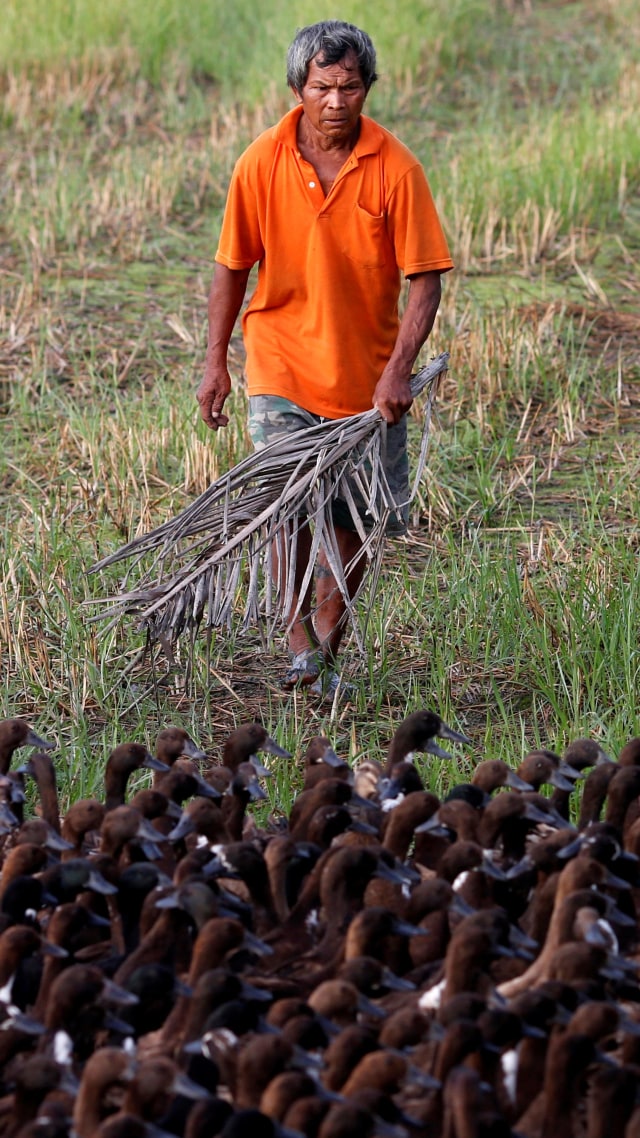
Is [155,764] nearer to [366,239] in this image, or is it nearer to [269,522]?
[269,522]

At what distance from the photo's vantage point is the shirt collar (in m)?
4.92

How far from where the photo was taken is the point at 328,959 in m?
3.17

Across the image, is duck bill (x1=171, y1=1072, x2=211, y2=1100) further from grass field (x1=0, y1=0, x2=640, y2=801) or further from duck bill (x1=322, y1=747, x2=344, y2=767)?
grass field (x1=0, y1=0, x2=640, y2=801)

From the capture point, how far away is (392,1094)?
2740 mm

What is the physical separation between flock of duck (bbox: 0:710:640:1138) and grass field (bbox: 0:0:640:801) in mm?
880

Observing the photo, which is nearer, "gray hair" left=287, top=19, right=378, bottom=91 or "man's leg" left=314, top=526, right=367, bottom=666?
"gray hair" left=287, top=19, right=378, bottom=91

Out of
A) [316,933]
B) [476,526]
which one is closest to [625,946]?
[316,933]

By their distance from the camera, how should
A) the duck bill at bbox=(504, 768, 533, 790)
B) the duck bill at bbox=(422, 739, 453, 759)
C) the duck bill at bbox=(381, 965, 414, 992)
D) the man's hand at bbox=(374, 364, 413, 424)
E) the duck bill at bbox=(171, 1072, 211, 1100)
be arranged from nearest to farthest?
the duck bill at bbox=(171, 1072, 211, 1100) < the duck bill at bbox=(381, 965, 414, 992) < the duck bill at bbox=(504, 768, 533, 790) < the duck bill at bbox=(422, 739, 453, 759) < the man's hand at bbox=(374, 364, 413, 424)

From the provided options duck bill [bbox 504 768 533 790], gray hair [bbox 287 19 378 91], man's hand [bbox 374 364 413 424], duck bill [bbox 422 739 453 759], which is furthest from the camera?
man's hand [bbox 374 364 413 424]

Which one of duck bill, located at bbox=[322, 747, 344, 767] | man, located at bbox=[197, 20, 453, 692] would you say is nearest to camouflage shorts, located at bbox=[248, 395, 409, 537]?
man, located at bbox=[197, 20, 453, 692]

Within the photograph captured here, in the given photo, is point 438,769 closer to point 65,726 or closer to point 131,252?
point 65,726

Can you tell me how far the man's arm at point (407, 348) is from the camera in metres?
4.93

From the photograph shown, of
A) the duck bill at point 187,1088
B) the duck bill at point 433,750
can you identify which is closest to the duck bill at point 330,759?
the duck bill at point 433,750

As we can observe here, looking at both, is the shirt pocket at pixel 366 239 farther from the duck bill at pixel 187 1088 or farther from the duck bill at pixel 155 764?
the duck bill at pixel 187 1088
